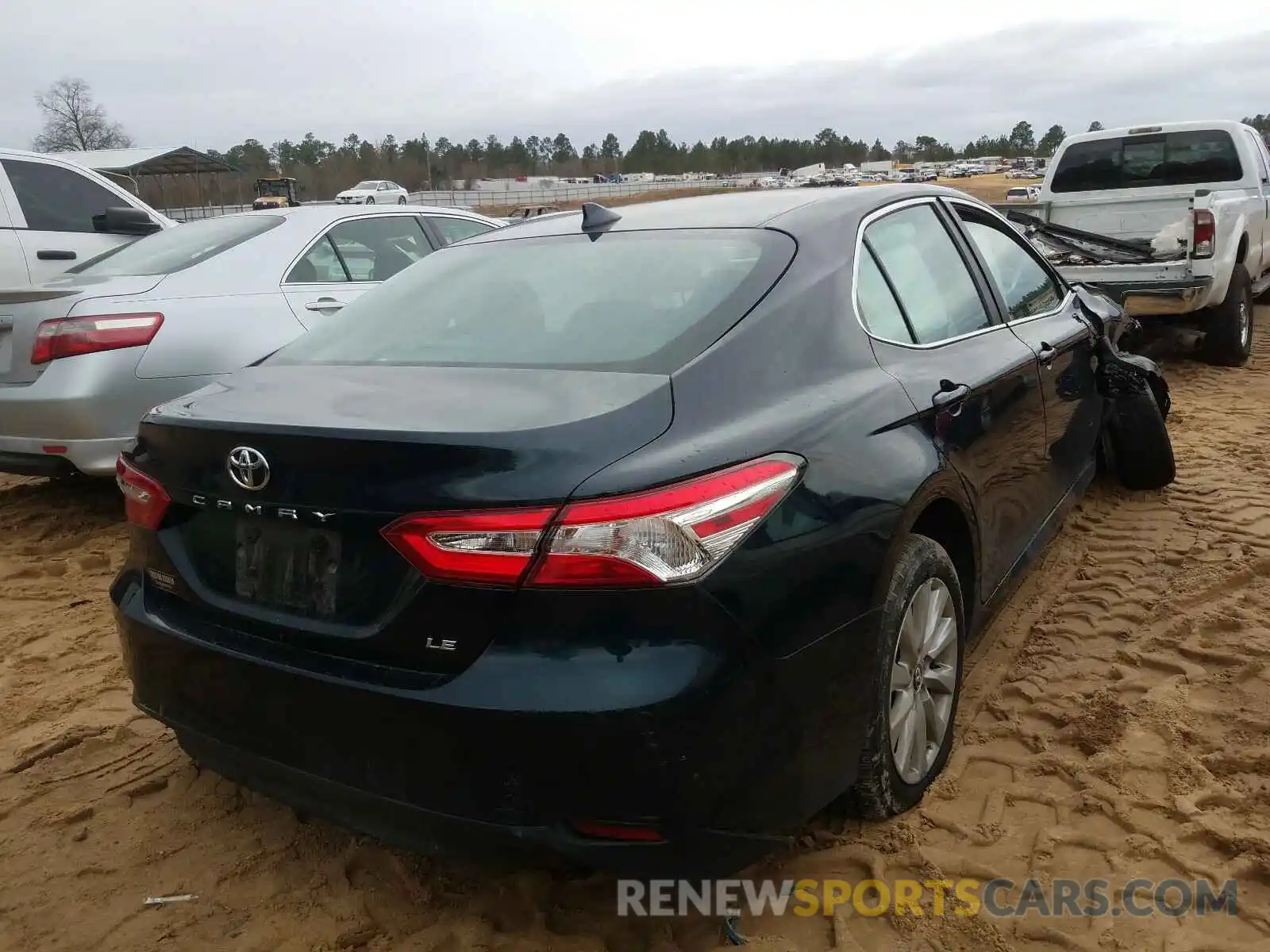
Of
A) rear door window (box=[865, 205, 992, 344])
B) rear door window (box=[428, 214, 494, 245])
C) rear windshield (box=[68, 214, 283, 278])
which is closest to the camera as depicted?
rear door window (box=[865, 205, 992, 344])

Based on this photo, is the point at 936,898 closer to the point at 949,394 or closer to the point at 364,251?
the point at 949,394

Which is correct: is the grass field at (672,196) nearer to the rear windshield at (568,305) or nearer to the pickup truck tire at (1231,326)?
the rear windshield at (568,305)

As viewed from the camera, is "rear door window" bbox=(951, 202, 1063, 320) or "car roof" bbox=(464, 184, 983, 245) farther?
"rear door window" bbox=(951, 202, 1063, 320)

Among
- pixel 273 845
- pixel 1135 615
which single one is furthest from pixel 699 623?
pixel 1135 615

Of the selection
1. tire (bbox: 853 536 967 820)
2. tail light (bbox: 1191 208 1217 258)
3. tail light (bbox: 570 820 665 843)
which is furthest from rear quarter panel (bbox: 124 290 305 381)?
tail light (bbox: 1191 208 1217 258)

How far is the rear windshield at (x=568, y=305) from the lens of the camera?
220 centimetres

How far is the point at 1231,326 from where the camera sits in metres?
7.89

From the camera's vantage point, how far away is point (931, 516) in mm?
2486

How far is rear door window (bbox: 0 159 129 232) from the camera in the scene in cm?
649

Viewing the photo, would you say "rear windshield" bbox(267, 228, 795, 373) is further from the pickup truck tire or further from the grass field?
the pickup truck tire

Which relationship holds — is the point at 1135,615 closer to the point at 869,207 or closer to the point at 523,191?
the point at 869,207

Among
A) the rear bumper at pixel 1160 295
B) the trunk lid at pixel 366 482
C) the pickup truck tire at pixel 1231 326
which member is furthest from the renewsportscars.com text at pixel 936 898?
the pickup truck tire at pixel 1231 326

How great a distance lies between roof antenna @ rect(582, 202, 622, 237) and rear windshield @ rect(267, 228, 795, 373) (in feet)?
0.21

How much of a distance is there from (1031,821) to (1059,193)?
8.43 metres
